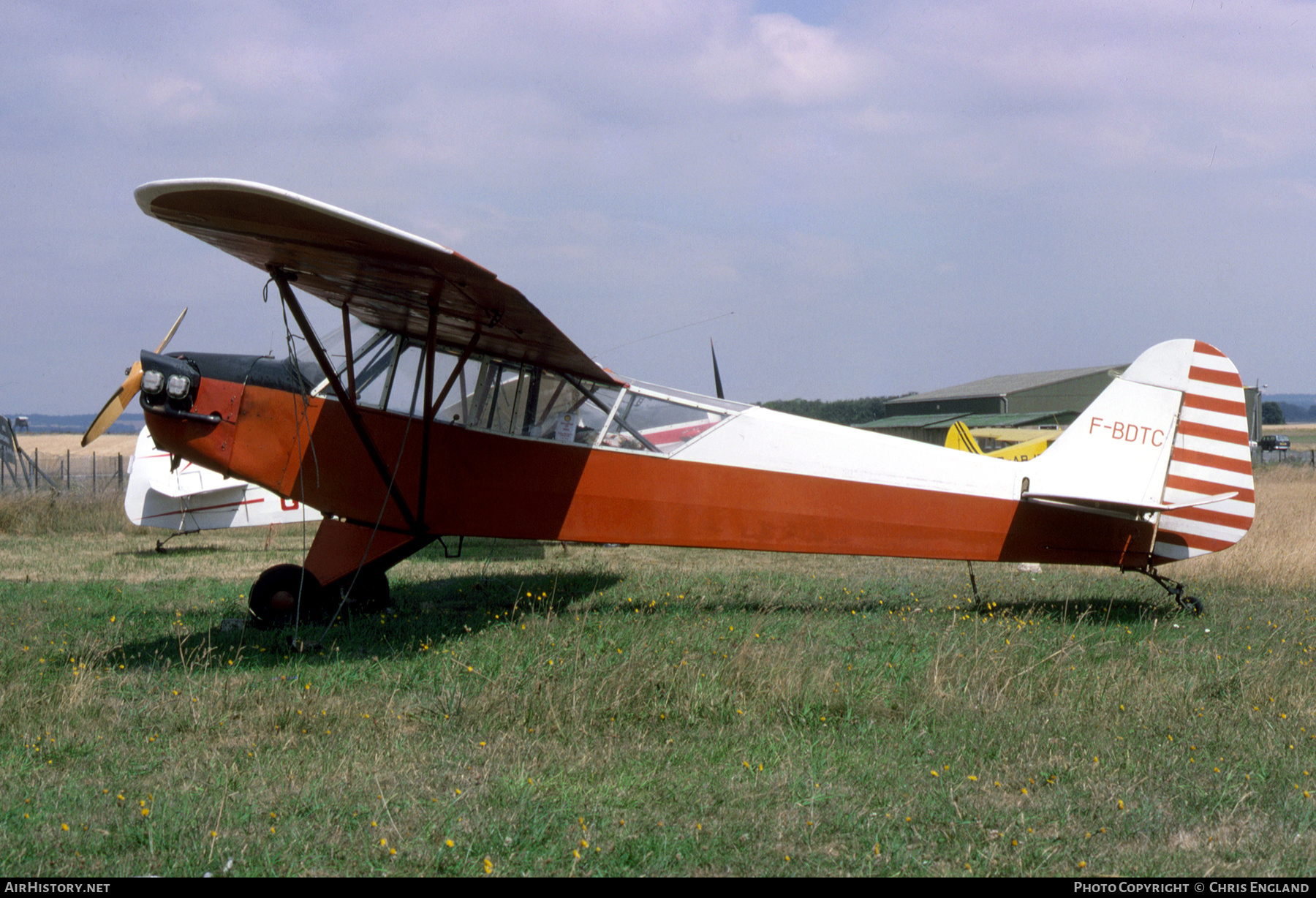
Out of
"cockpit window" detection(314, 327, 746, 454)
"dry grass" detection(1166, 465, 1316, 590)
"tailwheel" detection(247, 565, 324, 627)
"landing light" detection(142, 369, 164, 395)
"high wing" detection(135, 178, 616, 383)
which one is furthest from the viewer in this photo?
"dry grass" detection(1166, 465, 1316, 590)

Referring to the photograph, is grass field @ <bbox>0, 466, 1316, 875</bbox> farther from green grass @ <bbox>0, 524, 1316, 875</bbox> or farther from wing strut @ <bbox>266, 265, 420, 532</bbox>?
wing strut @ <bbox>266, 265, 420, 532</bbox>

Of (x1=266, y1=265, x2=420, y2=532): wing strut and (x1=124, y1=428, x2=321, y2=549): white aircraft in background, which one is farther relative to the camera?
(x1=124, y1=428, x2=321, y2=549): white aircraft in background

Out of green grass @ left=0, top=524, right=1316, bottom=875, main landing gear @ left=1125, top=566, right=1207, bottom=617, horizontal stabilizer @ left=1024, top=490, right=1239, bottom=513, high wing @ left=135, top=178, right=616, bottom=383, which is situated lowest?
green grass @ left=0, top=524, right=1316, bottom=875

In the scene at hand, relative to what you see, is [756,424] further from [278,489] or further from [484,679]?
[278,489]

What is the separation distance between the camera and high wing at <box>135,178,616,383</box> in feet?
15.1

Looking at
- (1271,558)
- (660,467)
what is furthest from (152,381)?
(1271,558)

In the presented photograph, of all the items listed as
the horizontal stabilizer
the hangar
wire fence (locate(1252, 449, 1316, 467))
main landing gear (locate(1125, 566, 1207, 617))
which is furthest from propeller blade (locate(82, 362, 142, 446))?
the hangar

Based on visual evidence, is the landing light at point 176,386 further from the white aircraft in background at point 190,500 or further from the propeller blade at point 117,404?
the white aircraft in background at point 190,500

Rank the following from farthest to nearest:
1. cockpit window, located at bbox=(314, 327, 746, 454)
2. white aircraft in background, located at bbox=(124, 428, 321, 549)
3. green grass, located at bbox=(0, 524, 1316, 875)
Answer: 1. white aircraft in background, located at bbox=(124, 428, 321, 549)
2. cockpit window, located at bbox=(314, 327, 746, 454)
3. green grass, located at bbox=(0, 524, 1316, 875)

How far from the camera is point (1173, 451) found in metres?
7.25

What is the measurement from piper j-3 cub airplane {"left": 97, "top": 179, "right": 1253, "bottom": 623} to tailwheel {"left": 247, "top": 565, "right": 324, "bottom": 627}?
0.02 m

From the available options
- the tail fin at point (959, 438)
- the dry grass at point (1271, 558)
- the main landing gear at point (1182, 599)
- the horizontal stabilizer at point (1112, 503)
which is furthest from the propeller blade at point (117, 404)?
the tail fin at point (959, 438)

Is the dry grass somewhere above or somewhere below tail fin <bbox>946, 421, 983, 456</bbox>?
below

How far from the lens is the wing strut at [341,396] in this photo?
590cm
